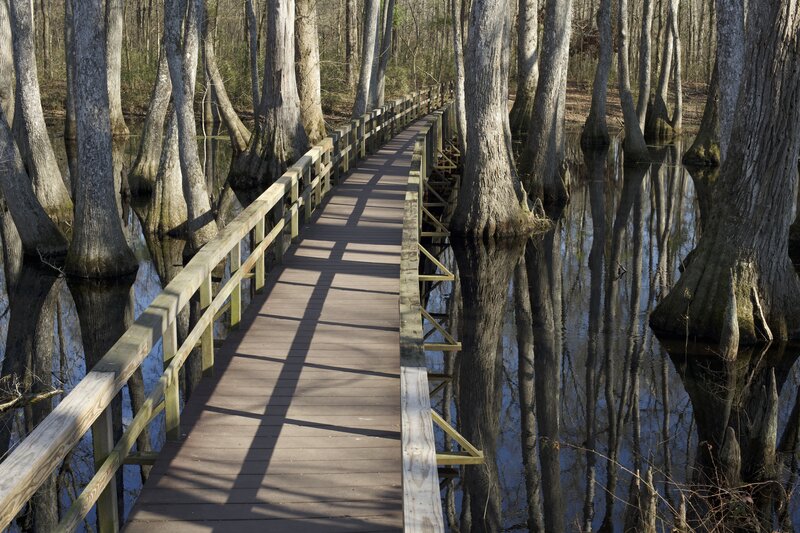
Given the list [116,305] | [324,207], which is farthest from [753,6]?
[116,305]

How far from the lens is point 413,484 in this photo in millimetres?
3920

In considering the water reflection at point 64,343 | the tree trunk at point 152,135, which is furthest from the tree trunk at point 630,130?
the water reflection at point 64,343

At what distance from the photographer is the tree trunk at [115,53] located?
2656 centimetres

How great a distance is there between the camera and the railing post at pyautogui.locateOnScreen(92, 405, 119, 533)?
4609 millimetres

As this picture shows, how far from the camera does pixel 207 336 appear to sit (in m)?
6.86

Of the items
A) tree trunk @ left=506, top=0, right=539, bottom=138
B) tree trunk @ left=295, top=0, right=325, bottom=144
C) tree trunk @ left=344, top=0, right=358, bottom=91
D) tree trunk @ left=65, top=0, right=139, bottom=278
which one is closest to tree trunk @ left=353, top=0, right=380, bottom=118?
tree trunk @ left=295, top=0, right=325, bottom=144

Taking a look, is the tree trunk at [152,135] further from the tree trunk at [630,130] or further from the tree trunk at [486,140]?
the tree trunk at [630,130]

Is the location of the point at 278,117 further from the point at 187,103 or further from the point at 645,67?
the point at 645,67

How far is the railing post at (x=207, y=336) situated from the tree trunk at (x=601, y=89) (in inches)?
859

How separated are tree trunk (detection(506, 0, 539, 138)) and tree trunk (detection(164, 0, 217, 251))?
1130 centimetres

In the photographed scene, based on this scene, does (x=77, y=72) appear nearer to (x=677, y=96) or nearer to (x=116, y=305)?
(x=116, y=305)

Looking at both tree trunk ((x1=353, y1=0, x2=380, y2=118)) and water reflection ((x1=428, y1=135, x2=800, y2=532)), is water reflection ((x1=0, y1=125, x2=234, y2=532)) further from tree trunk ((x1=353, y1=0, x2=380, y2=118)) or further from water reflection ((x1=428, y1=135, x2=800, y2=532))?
tree trunk ((x1=353, y1=0, x2=380, y2=118))

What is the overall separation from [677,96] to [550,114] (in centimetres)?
1343

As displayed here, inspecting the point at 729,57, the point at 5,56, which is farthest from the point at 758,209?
the point at 5,56
